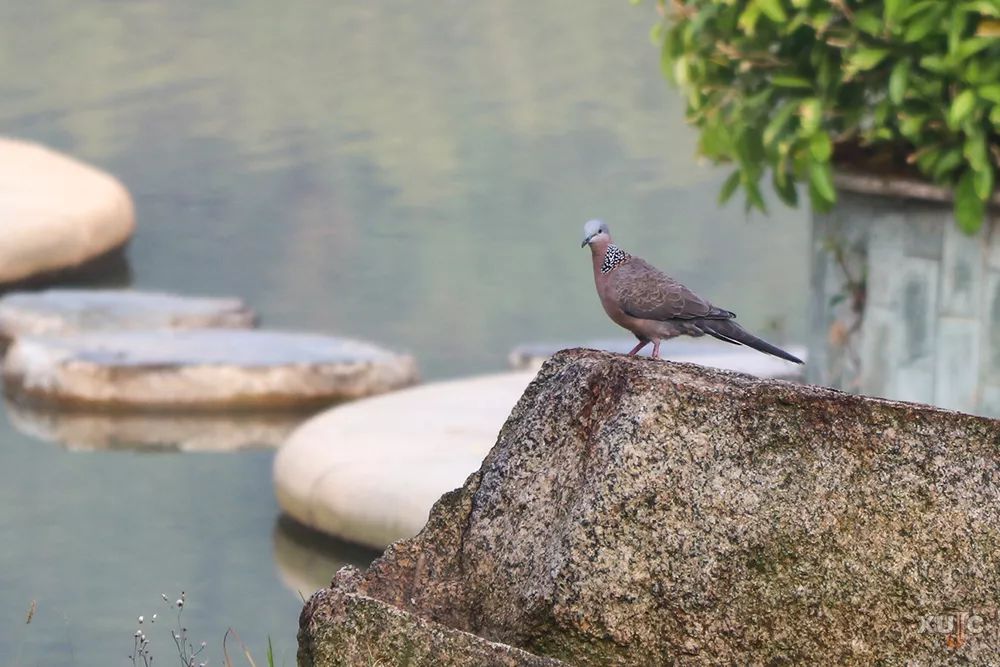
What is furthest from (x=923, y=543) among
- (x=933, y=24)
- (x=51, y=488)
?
(x=51, y=488)

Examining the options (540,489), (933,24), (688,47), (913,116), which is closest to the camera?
(540,489)

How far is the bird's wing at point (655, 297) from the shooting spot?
3283mm

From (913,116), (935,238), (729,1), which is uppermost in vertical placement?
(729,1)

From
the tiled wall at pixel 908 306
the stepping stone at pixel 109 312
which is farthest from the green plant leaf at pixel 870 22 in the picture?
the stepping stone at pixel 109 312

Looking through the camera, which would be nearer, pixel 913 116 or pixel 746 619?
pixel 746 619

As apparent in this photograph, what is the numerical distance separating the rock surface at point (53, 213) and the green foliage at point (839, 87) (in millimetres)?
6324

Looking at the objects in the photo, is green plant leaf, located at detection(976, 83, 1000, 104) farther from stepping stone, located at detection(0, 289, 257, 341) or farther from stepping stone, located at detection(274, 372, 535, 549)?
stepping stone, located at detection(0, 289, 257, 341)

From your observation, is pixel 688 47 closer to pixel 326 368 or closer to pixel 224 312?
pixel 326 368

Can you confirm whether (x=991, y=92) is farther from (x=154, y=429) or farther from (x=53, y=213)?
(x=53, y=213)

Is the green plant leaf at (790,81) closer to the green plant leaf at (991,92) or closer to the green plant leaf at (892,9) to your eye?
the green plant leaf at (892,9)

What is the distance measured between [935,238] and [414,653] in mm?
4183

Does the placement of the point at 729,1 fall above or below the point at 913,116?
above

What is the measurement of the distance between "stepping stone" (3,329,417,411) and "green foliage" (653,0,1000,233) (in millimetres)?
3422

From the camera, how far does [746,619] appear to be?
248 centimetres
